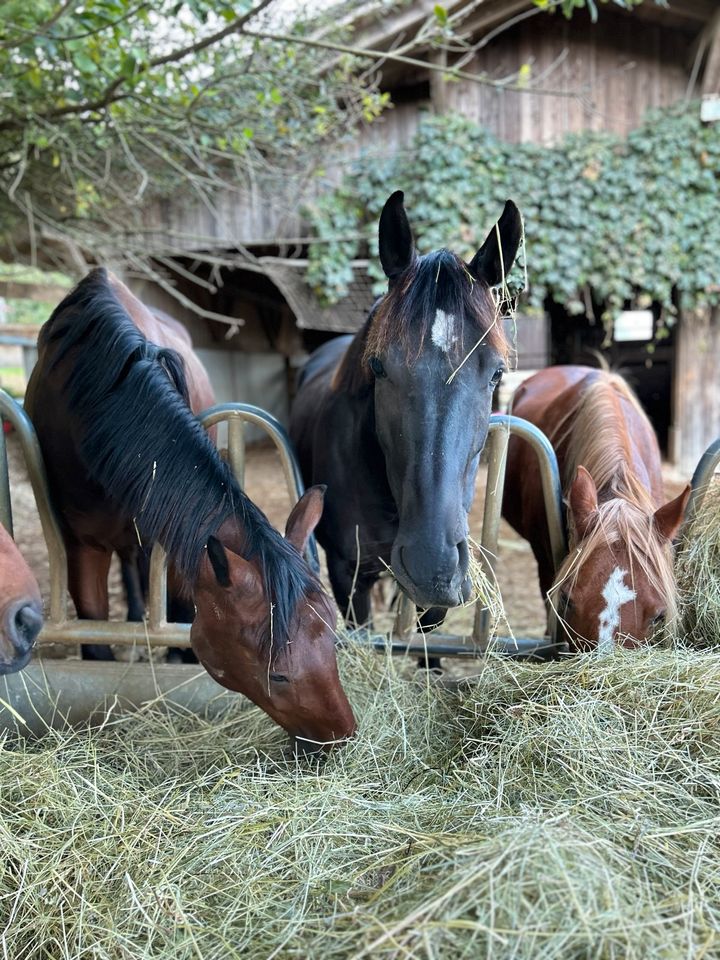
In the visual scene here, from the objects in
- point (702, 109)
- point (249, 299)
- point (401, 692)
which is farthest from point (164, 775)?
point (249, 299)

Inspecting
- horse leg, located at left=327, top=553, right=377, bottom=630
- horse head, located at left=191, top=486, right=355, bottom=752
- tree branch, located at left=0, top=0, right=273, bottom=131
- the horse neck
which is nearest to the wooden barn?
tree branch, located at left=0, top=0, right=273, bottom=131

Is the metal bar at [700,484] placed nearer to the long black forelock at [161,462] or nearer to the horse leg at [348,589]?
the horse leg at [348,589]

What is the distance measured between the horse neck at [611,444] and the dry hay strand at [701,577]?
0.20 metres

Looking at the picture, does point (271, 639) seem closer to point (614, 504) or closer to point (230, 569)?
point (230, 569)

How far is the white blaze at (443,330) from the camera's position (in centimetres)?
185

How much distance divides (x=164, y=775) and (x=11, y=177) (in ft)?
17.1

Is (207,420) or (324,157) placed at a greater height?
(324,157)

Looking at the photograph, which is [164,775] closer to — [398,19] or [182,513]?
[182,513]

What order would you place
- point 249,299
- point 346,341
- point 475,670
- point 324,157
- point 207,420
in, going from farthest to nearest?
point 249,299 → point 324,157 → point 346,341 → point 475,670 → point 207,420

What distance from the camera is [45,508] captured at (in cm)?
237

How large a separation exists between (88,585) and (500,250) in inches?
80.6

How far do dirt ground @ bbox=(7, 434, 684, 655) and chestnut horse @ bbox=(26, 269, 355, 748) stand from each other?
736 millimetres

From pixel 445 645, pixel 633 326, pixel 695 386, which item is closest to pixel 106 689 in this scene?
pixel 445 645

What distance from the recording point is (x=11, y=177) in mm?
5230
